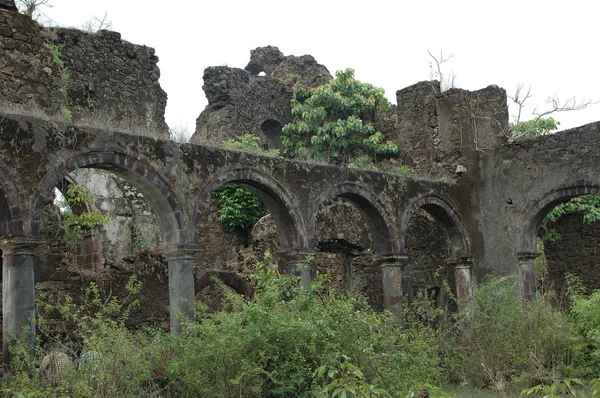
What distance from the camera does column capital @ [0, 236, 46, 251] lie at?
8.11 meters

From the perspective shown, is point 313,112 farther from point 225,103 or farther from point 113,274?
point 113,274

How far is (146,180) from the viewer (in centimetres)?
962

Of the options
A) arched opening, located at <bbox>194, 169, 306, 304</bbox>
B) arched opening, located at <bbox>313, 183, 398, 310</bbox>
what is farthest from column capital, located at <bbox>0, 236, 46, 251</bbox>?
arched opening, located at <bbox>313, 183, 398, 310</bbox>

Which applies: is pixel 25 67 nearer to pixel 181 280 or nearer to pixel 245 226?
pixel 181 280

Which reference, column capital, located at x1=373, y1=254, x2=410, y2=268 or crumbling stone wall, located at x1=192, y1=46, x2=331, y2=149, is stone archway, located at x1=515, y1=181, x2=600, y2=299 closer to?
column capital, located at x1=373, y1=254, x2=410, y2=268

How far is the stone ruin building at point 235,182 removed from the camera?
8898 millimetres

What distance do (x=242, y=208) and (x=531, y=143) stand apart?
21.9 ft

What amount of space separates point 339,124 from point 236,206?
15.6ft

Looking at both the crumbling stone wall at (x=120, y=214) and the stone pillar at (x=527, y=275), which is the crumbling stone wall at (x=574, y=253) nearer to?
the stone pillar at (x=527, y=275)

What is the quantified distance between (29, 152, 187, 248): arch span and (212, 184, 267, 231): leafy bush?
567 cm

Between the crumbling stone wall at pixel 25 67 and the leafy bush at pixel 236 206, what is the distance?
589 cm

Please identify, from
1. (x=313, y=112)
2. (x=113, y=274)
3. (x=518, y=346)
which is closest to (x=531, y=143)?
(x=518, y=346)

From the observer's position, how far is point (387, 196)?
511 inches

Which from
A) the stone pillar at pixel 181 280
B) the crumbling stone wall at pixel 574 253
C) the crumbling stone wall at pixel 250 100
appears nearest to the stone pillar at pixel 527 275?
the crumbling stone wall at pixel 574 253
